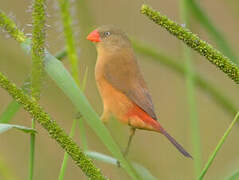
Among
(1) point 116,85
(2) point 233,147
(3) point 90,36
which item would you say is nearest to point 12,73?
(3) point 90,36

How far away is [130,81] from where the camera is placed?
2467 millimetres

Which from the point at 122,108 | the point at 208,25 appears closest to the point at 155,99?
the point at 208,25

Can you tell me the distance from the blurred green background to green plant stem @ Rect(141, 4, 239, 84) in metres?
1.09

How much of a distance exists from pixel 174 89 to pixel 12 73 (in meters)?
2.58

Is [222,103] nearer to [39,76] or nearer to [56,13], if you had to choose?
[56,13]

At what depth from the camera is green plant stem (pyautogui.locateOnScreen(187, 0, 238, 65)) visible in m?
2.51

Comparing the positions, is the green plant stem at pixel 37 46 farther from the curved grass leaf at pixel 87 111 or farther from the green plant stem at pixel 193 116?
the green plant stem at pixel 193 116

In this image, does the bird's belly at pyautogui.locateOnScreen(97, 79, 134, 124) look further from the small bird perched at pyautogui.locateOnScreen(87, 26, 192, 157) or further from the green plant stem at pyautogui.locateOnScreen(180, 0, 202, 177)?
the green plant stem at pyautogui.locateOnScreen(180, 0, 202, 177)

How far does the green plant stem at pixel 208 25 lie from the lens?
Result: 98.7 inches

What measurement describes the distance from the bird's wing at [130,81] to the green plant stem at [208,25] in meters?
0.35

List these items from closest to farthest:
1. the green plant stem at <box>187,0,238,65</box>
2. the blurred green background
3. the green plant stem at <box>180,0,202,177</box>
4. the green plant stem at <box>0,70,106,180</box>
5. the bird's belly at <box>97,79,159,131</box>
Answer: the green plant stem at <box>0,70,106,180</box> → the green plant stem at <box>180,0,202,177</box> → the bird's belly at <box>97,79,159,131</box> → the green plant stem at <box>187,0,238,65</box> → the blurred green background

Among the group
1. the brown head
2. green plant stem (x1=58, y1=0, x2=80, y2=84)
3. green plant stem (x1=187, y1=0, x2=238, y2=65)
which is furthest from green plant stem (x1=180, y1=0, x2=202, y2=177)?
the brown head

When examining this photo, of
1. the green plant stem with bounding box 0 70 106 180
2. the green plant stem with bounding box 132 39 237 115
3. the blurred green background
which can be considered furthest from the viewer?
the blurred green background

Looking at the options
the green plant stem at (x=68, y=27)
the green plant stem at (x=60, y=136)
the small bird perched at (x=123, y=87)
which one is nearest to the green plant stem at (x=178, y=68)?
the small bird perched at (x=123, y=87)
